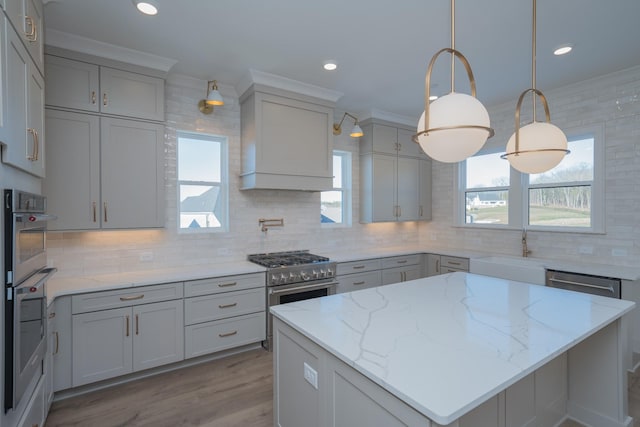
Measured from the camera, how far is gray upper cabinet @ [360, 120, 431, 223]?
15.0 ft

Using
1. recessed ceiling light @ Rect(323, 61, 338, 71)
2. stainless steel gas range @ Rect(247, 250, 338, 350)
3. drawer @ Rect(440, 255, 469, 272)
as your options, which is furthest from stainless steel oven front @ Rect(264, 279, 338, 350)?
recessed ceiling light @ Rect(323, 61, 338, 71)

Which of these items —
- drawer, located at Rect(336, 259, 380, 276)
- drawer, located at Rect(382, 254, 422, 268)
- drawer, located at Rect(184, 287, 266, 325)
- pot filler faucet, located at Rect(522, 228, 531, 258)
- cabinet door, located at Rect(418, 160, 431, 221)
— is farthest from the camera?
cabinet door, located at Rect(418, 160, 431, 221)

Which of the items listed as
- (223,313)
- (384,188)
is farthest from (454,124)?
(384,188)

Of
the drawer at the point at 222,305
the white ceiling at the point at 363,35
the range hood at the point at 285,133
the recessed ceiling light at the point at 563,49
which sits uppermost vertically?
the white ceiling at the point at 363,35

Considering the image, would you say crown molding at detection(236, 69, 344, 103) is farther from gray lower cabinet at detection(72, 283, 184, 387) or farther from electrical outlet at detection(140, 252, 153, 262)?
gray lower cabinet at detection(72, 283, 184, 387)

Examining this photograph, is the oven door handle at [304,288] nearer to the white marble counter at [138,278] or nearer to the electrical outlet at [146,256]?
the white marble counter at [138,278]

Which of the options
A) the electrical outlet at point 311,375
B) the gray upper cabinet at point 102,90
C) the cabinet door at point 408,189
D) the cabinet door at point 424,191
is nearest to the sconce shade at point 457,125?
the electrical outlet at point 311,375

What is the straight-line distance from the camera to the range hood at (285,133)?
340 cm

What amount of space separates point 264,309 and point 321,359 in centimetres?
193

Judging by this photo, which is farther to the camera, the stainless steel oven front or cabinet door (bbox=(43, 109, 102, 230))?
the stainless steel oven front

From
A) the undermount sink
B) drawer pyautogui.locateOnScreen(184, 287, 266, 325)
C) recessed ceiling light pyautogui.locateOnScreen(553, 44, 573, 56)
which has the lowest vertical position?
drawer pyautogui.locateOnScreen(184, 287, 266, 325)

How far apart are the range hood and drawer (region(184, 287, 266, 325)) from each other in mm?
1123

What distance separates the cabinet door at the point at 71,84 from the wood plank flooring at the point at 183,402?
2.33 m

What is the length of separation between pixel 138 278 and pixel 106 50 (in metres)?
1.96
